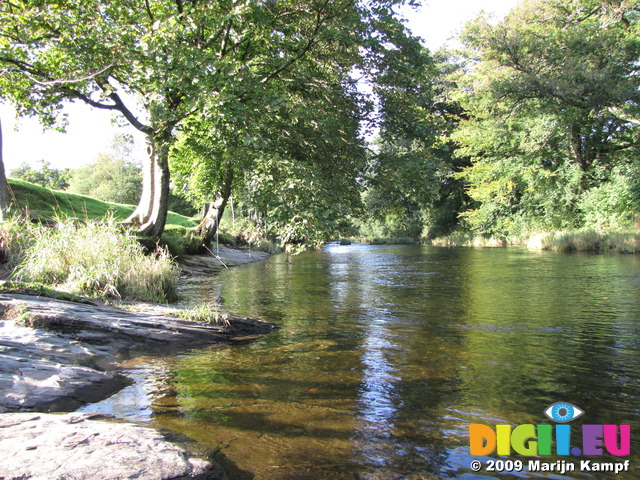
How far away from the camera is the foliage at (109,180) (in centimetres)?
5847

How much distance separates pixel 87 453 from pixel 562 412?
13.6 ft

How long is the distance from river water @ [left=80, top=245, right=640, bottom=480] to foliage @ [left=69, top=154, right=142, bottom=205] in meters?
53.7

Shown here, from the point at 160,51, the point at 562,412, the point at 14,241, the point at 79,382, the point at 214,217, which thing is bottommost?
the point at 562,412

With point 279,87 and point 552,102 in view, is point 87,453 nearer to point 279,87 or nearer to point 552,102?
point 279,87

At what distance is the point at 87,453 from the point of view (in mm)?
2977

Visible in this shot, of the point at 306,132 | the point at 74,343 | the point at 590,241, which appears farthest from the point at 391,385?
the point at 590,241

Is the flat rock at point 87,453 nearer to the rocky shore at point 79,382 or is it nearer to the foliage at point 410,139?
the rocky shore at point 79,382

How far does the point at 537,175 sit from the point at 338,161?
26174 mm

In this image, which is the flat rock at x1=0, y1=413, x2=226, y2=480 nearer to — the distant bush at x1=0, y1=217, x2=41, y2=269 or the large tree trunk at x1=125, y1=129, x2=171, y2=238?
the distant bush at x1=0, y1=217, x2=41, y2=269

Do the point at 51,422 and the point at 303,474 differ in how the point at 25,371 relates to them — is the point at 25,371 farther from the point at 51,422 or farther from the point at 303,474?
the point at 303,474

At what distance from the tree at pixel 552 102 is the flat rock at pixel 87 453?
2879 centimetres

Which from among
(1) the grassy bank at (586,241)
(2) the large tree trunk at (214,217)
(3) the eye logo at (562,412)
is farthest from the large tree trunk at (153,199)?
(1) the grassy bank at (586,241)

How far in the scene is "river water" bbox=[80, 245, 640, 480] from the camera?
3.59 m

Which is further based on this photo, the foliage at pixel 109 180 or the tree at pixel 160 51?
the foliage at pixel 109 180
